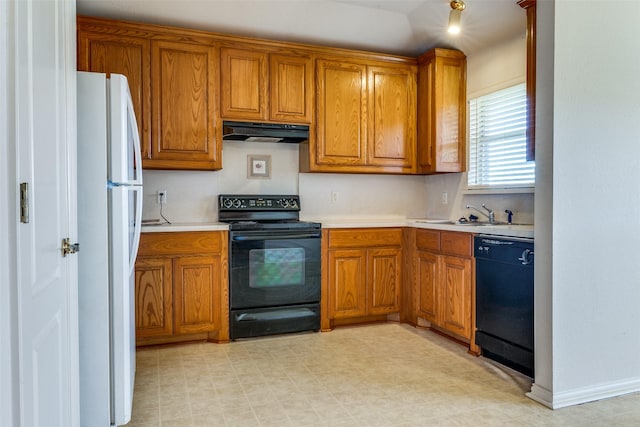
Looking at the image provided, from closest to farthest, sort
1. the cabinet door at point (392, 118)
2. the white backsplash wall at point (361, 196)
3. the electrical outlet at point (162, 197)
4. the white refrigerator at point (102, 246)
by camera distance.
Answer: the white refrigerator at point (102, 246)
the electrical outlet at point (162, 197)
the cabinet door at point (392, 118)
the white backsplash wall at point (361, 196)

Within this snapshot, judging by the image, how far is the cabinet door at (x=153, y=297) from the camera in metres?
3.25

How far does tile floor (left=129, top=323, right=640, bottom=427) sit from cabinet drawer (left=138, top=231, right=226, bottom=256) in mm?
727

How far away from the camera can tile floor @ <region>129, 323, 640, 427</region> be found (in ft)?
7.41

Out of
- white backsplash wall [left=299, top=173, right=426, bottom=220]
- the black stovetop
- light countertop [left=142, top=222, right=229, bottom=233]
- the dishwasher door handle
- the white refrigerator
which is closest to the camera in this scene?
the white refrigerator

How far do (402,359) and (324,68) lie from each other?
2.46 m

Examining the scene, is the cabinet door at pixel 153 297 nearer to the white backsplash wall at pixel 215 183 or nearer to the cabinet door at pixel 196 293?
the cabinet door at pixel 196 293

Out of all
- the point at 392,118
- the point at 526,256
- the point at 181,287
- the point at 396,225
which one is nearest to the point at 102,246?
the point at 181,287

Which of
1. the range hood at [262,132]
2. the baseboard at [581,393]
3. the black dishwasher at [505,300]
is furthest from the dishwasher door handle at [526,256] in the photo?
the range hood at [262,132]

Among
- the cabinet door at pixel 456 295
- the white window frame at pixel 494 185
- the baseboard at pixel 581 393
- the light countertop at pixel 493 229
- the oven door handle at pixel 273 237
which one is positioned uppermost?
the white window frame at pixel 494 185

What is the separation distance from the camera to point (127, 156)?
210 cm

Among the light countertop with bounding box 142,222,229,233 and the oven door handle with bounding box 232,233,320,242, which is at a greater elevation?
the light countertop with bounding box 142,222,229,233

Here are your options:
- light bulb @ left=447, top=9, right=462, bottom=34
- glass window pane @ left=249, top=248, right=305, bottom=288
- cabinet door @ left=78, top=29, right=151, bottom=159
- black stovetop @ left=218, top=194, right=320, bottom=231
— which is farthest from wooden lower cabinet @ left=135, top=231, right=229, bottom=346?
light bulb @ left=447, top=9, right=462, bottom=34

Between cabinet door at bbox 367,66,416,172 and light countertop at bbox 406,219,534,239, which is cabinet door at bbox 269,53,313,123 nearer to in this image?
cabinet door at bbox 367,66,416,172

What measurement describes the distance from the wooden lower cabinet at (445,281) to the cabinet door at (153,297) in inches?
79.8
